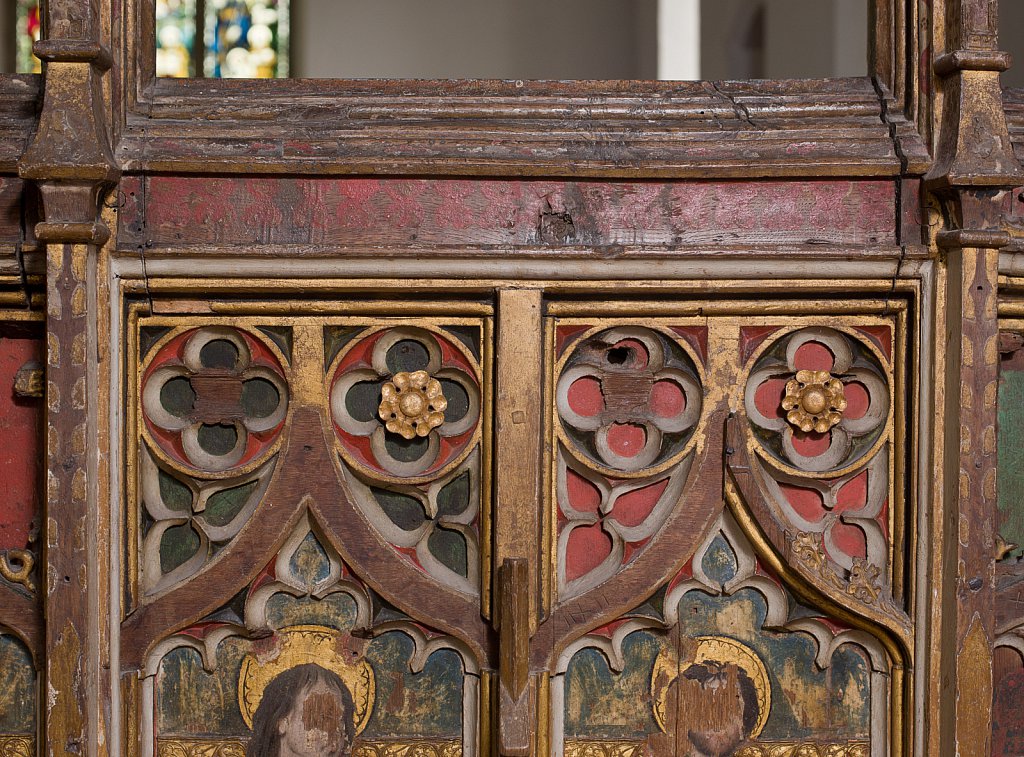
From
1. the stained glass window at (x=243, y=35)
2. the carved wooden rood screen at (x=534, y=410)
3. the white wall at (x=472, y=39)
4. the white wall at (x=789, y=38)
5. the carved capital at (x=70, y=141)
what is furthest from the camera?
the stained glass window at (x=243, y=35)

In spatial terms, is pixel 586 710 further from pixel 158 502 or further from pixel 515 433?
pixel 158 502

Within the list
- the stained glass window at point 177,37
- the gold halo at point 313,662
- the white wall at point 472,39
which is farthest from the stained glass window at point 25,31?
the gold halo at point 313,662

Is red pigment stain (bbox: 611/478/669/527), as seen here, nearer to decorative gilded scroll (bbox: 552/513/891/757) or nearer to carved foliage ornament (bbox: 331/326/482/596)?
decorative gilded scroll (bbox: 552/513/891/757)

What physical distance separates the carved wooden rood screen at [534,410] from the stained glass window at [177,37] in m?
4.43

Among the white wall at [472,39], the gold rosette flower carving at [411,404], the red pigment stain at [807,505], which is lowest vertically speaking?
the red pigment stain at [807,505]

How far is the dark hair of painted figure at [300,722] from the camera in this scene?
7.00ft

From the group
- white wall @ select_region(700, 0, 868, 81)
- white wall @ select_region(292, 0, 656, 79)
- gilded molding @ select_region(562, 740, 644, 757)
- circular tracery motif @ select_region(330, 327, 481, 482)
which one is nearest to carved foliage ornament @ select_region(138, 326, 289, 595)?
circular tracery motif @ select_region(330, 327, 481, 482)

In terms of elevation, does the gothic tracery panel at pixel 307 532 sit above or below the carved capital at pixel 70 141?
below

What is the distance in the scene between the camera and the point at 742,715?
2.17 meters

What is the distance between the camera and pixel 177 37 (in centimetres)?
635

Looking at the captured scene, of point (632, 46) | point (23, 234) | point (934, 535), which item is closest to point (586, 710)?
point (934, 535)

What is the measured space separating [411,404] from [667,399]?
0.49 m

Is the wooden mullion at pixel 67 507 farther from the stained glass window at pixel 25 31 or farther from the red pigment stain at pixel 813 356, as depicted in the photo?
the stained glass window at pixel 25 31

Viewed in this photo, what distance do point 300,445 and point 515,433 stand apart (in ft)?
1.33
